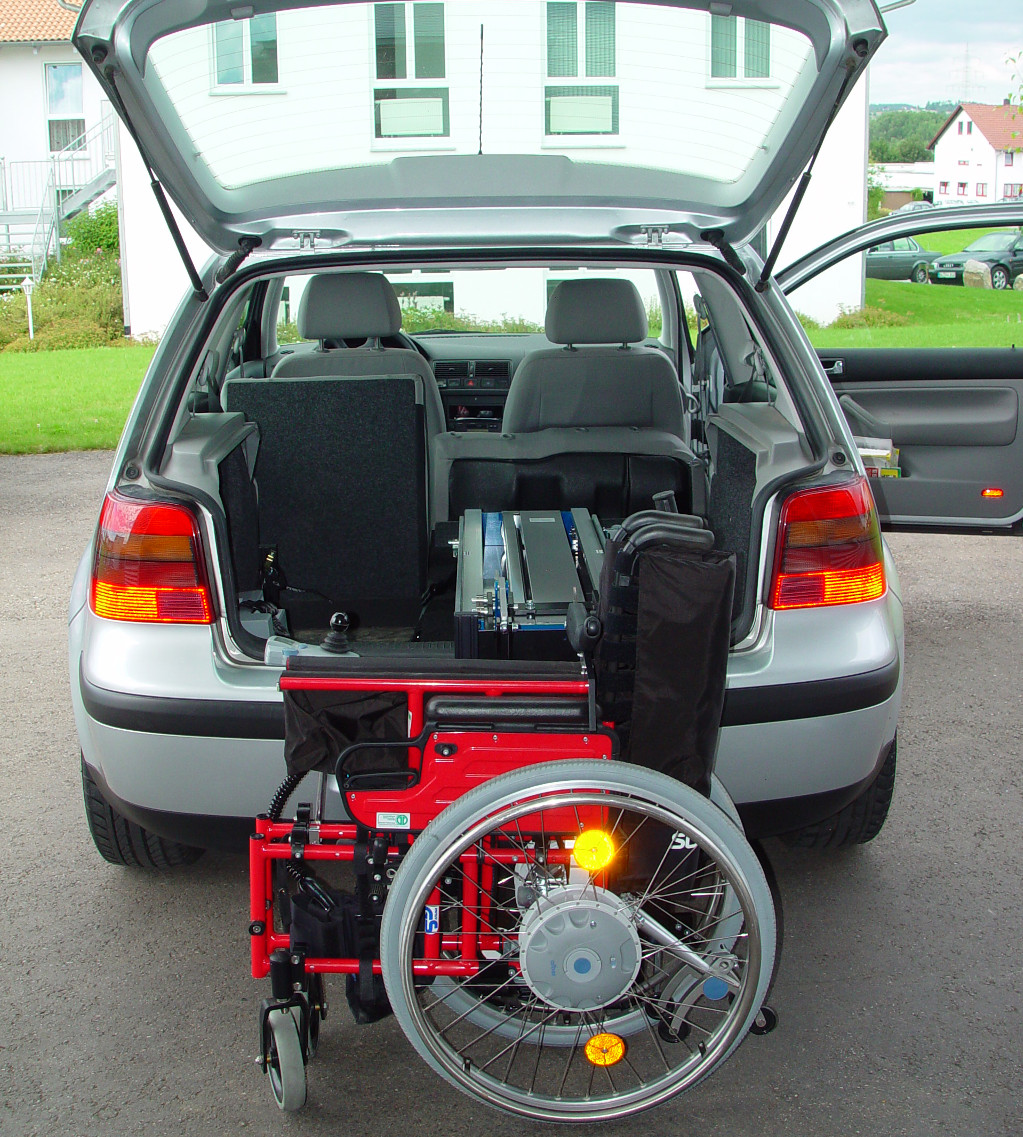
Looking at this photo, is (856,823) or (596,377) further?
(596,377)

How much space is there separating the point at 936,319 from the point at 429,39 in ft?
62.4

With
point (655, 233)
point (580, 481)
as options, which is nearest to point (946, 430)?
point (580, 481)

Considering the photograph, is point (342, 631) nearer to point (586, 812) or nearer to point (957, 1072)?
point (586, 812)

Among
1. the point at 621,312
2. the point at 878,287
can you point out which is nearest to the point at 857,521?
the point at 621,312

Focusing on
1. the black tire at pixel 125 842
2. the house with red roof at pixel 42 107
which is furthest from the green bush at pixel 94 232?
the black tire at pixel 125 842

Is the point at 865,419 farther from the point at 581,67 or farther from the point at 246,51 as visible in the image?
the point at 246,51

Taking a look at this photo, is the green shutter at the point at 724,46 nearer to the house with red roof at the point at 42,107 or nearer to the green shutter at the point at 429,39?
the green shutter at the point at 429,39

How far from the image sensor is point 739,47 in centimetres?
231

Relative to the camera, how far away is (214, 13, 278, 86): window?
222cm

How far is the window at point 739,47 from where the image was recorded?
2229 millimetres

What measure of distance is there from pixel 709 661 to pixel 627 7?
1.26m

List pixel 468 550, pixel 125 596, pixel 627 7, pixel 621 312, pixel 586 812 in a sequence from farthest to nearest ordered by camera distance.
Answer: pixel 621 312 → pixel 468 550 → pixel 125 596 → pixel 627 7 → pixel 586 812

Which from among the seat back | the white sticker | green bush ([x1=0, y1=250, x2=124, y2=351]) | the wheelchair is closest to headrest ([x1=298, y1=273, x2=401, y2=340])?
the seat back

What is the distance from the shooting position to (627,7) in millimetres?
2203
